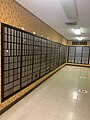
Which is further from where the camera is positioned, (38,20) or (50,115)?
(38,20)

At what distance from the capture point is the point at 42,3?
10.6ft

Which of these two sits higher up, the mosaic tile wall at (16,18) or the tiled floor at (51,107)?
the mosaic tile wall at (16,18)

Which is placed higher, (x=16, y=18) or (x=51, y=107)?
(x=16, y=18)

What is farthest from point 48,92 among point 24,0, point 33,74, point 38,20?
point 24,0

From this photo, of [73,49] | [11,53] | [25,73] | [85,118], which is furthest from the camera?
[73,49]

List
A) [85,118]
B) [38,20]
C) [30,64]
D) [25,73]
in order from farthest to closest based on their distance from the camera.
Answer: [38,20] → [30,64] → [25,73] → [85,118]

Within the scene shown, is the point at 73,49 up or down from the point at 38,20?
down

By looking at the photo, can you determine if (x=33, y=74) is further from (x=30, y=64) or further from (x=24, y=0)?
(x=24, y=0)

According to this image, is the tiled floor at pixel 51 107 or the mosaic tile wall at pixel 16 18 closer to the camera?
the mosaic tile wall at pixel 16 18

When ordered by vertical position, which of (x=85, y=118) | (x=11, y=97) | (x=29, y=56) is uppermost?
(x=29, y=56)

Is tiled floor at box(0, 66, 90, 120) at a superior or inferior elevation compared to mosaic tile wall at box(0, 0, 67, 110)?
inferior

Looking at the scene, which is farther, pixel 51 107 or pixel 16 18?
pixel 51 107

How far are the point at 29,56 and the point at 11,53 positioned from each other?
45.2 inches

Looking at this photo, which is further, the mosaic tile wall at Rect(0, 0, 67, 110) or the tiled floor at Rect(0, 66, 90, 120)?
the tiled floor at Rect(0, 66, 90, 120)
